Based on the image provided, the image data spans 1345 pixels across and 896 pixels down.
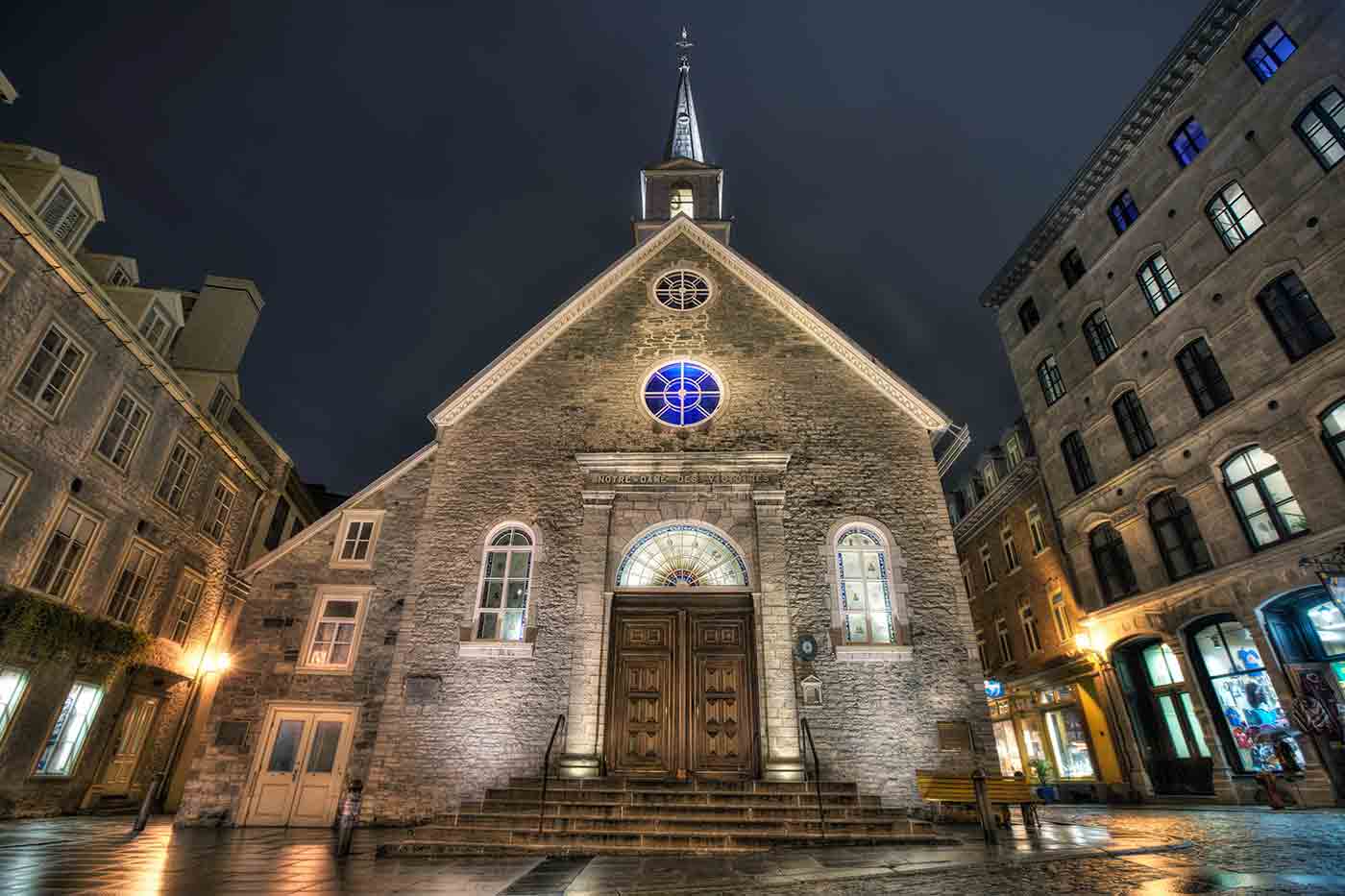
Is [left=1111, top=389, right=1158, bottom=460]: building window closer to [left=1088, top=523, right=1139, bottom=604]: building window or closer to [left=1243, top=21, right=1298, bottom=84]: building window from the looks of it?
[left=1088, top=523, right=1139, bottom=604]: building window

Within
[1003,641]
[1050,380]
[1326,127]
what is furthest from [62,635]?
[1326,127]

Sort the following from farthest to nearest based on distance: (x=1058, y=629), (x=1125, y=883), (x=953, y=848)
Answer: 1. (x=1058, y=629)
2. (x=953, y=848)
3. (x=1125, y=883)

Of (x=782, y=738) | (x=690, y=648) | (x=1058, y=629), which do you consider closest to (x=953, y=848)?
(x=782, y=738)

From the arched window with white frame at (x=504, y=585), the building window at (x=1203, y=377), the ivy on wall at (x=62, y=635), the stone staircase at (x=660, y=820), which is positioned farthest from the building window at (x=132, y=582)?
the building window at (x=1203, y=377)

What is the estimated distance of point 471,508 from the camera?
1208 centimetres

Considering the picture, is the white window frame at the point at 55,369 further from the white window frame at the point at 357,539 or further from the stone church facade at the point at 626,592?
the white window frame at the point at 357,539

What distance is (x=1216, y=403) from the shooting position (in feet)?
45.2

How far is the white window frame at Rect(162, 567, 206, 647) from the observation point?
15.2 metres

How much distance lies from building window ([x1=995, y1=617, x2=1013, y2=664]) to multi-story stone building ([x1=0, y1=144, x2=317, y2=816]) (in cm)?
2269

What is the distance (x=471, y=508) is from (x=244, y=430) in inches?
450

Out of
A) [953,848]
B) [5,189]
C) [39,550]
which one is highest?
[5,189]

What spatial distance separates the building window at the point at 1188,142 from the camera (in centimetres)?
1489

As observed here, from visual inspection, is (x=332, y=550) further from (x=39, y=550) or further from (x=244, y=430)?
(x=244, y=430)

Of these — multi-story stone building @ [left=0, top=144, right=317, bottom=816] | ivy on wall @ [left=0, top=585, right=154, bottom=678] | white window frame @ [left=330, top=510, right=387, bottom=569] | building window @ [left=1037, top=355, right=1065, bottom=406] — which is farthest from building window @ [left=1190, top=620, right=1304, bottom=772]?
ivy on wall @ [left=0, top=585, right=154, bottom=678]
